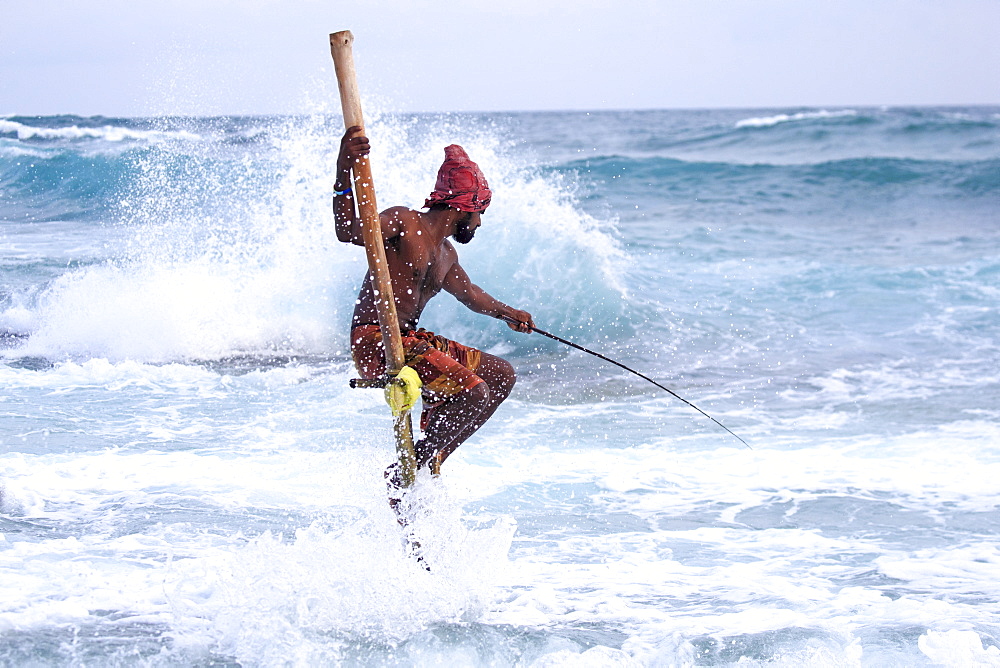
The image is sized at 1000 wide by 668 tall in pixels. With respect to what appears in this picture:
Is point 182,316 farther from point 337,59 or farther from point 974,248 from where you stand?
point 974,248

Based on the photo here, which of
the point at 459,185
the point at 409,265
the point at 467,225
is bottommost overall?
the point at 409,265

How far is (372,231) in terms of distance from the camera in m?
3.39

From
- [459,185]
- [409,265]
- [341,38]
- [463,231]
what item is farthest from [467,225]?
[341,38]

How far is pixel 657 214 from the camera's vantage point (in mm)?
19781

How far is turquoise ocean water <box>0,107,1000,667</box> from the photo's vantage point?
395 centimetres

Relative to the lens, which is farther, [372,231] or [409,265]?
[409,265]

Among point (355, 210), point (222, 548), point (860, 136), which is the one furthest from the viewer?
point (860, 136)

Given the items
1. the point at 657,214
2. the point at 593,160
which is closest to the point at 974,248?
the point at 657,214

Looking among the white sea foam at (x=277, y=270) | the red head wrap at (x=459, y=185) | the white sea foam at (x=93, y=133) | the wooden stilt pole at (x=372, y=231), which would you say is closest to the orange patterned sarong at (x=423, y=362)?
the wooden stilt pole at (x=372, y=231)

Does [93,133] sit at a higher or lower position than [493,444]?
higher

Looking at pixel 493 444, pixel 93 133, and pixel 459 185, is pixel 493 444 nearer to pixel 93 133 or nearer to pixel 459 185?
pixel 459 185

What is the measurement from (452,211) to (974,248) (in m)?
15.6

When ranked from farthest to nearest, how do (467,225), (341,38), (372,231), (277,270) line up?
(277,270)
(467,225)
(372,231)
(341,38)

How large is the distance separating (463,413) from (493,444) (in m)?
2.79
